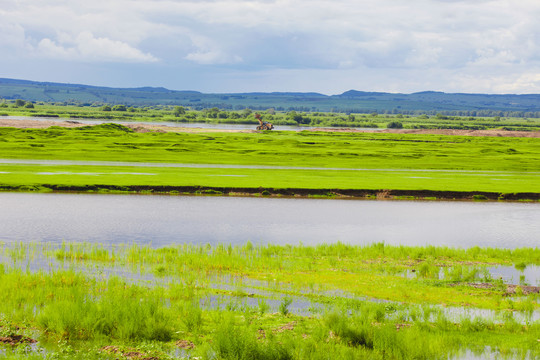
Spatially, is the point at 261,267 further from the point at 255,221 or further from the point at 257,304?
the point at 255,221

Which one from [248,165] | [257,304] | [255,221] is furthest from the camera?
[248,165]

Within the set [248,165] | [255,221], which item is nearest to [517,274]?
[255,221]

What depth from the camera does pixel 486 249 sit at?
26.8 metres

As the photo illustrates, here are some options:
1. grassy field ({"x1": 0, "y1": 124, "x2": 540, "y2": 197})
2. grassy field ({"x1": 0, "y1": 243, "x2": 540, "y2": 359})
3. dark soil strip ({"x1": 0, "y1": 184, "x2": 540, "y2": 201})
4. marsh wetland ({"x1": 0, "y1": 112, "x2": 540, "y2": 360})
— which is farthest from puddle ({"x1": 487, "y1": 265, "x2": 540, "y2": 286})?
grassy field ({"x1": 0, "y1": 124, "x2": 540, "y2": 197})

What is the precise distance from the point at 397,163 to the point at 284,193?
33.0m

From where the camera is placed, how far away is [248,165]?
221 ft

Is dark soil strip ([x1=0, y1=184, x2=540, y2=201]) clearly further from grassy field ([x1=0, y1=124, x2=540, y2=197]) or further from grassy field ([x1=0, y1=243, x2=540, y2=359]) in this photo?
grassy field ([x1=0, y1=243, x2=540, y2=359])

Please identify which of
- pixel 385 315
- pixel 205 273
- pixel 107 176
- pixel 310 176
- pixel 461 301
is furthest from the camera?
pixel 310 176

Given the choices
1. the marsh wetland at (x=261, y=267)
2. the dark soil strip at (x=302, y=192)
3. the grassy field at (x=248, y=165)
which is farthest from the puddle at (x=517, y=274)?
the grassy field at (x=248, y=165)

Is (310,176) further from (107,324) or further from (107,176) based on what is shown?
(107,324)

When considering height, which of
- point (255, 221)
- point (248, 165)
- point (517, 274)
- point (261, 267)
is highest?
point (248, 165)

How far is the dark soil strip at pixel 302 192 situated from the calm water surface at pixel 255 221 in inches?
82.7

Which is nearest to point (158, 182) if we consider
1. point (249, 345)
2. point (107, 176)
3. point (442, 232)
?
point (107, 176)

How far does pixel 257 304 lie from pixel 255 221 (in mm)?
15718
